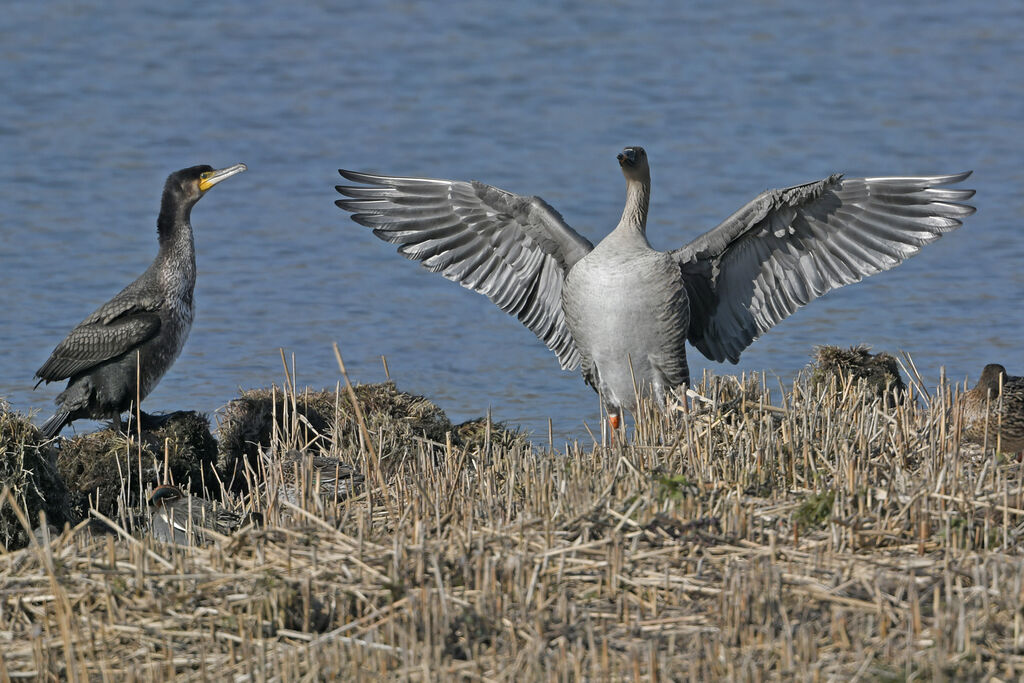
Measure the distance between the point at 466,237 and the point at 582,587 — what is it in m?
4.31

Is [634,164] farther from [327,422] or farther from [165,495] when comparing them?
[165,495]

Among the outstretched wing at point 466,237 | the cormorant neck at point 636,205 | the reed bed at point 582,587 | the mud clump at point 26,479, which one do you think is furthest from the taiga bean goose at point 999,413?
the mud clump at point 26,479

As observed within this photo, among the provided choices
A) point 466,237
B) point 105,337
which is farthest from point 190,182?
point 466,237

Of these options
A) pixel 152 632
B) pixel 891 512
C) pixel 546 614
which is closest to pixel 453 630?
pixel 546 614

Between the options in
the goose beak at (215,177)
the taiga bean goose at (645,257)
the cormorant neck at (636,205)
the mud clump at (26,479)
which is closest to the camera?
the mud clump at (26,479)

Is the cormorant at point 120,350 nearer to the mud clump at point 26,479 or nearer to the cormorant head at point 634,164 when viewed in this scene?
the mud clump at point 26,479

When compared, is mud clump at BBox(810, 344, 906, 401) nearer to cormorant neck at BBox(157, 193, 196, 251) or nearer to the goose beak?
the goose beak

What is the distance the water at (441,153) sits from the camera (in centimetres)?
1255

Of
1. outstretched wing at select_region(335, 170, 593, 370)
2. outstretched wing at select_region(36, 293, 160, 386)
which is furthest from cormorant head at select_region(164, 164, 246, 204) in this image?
outstretched wing at select_region(335, 170, 593, 370)

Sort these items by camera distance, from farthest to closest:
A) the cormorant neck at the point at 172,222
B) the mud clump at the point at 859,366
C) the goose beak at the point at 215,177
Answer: the goose beak at the point at 215,177 → the cormorant neck at the point at 172,222 → the mud clump at the point at 859,366

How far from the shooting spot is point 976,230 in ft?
50.5

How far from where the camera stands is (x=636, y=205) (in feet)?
28.6

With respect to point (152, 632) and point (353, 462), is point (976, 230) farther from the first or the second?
point (152, 632)

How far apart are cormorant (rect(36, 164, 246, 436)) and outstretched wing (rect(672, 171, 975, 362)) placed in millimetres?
3466
